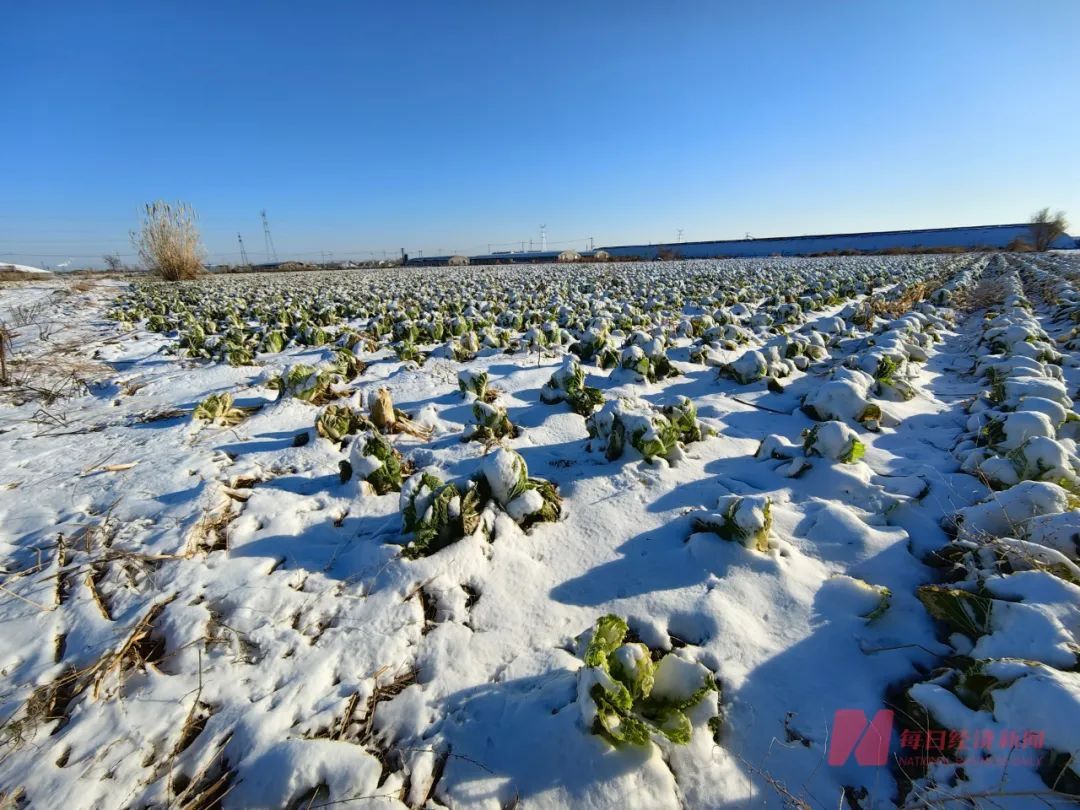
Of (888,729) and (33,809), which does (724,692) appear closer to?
(888,729)

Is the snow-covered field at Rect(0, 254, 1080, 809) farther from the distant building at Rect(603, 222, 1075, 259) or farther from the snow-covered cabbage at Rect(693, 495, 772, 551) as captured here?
the distant building at Rect(603, 222, 1075, 259)

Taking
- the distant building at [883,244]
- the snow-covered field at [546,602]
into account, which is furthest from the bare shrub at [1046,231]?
the snow-covered field at [546,602]

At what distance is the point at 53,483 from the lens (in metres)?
3.85

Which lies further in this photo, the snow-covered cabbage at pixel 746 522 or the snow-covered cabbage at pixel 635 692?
the snow-covered cabbage at pixel 746 522

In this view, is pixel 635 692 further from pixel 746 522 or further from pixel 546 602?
pixel 746 522

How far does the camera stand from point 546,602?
271cm

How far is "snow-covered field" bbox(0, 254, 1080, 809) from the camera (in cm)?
185

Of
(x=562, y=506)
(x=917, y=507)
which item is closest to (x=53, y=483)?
(x=562, y=506)

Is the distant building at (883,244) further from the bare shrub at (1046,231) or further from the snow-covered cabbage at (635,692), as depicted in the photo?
the snow-covered cabbage at (635,692)

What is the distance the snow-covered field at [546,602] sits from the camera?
1849mm

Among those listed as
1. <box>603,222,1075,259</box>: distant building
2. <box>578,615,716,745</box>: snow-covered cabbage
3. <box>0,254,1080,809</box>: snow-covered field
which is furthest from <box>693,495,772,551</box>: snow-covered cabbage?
<box>603,222,1075,259</box>: distant building

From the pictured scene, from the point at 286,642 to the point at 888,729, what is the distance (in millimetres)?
2761

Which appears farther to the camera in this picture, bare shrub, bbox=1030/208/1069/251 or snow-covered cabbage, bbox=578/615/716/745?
bare shrub, bbox=1030/208/1069/251

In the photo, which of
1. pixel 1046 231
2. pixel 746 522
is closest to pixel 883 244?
pixel 1046 231
